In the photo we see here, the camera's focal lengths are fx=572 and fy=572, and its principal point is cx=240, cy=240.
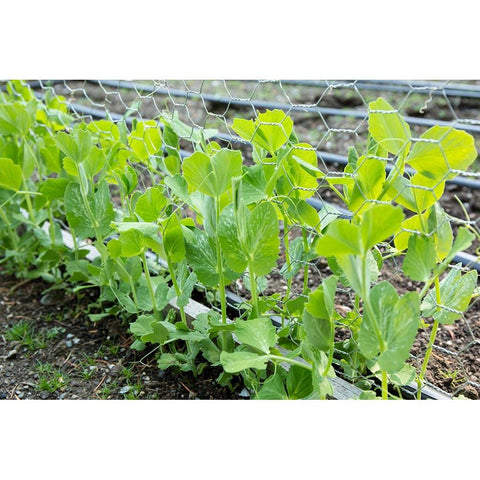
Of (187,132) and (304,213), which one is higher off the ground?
(187,132)

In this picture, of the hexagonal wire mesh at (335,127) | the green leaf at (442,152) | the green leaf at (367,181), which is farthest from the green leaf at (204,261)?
the green leaf at (442,152)

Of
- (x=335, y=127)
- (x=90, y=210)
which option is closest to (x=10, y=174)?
(x=90, y=210)

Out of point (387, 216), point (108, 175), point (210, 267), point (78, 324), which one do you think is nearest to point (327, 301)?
point (387, 216)

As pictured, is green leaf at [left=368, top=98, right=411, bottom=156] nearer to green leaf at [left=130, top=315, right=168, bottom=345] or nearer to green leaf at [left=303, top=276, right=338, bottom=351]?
green leaf at [left=303, top=276, right=338, bottom=351]

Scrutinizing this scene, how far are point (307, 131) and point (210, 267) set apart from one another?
1.43 meters

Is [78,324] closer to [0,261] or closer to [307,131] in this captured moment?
[0,261]

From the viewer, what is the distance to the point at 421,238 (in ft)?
2.54

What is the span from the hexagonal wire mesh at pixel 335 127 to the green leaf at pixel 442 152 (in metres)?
0.01

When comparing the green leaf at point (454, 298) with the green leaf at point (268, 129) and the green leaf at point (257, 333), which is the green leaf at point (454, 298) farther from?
the green leaf at point (268, 129)

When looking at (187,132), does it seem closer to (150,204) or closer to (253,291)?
(150,204)

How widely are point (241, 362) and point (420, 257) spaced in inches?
11.1

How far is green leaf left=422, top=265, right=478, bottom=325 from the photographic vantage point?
2.63 feet

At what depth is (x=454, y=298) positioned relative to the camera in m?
0.82

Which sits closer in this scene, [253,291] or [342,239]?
[342,239]
